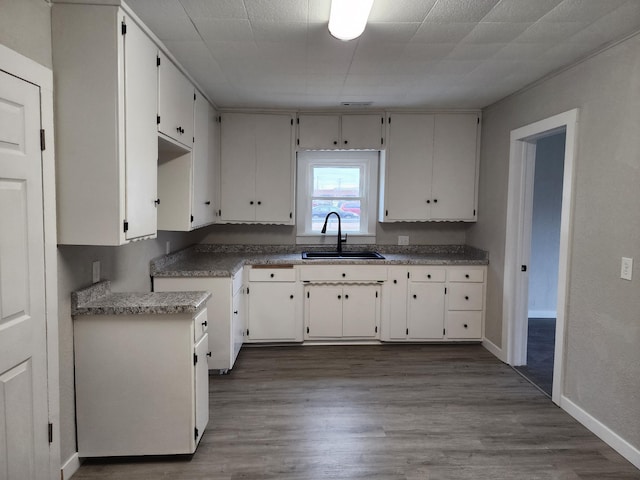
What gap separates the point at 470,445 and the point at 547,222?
3.53 m

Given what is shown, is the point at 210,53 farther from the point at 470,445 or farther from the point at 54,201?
the point at 470,445

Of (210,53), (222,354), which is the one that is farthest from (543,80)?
(222,354)

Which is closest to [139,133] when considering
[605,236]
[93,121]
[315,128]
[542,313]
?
[93,121]

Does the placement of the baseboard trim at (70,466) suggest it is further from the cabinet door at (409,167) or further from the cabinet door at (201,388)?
the cabinet door at (409,167)

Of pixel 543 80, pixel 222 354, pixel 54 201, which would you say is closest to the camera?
pixel 54 201

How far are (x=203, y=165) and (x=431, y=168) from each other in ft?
7.16

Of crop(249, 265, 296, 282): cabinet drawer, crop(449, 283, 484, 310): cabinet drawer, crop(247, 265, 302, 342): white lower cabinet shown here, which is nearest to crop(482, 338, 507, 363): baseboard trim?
crop(449, 283, 484, 310): cabinet drawer

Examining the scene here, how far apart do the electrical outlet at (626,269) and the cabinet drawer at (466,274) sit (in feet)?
5.49

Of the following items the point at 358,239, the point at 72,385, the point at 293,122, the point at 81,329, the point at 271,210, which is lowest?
the point at 72,385

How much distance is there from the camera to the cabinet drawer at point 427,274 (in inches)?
157

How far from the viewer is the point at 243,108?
4.12 metres

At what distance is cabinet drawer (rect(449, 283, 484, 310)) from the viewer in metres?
4.02

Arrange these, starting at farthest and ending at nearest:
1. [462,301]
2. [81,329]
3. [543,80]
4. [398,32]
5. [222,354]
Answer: [462,301], [222,354], [543,80], [398,32], [81,329]

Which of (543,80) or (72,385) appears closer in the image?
(72,385)
